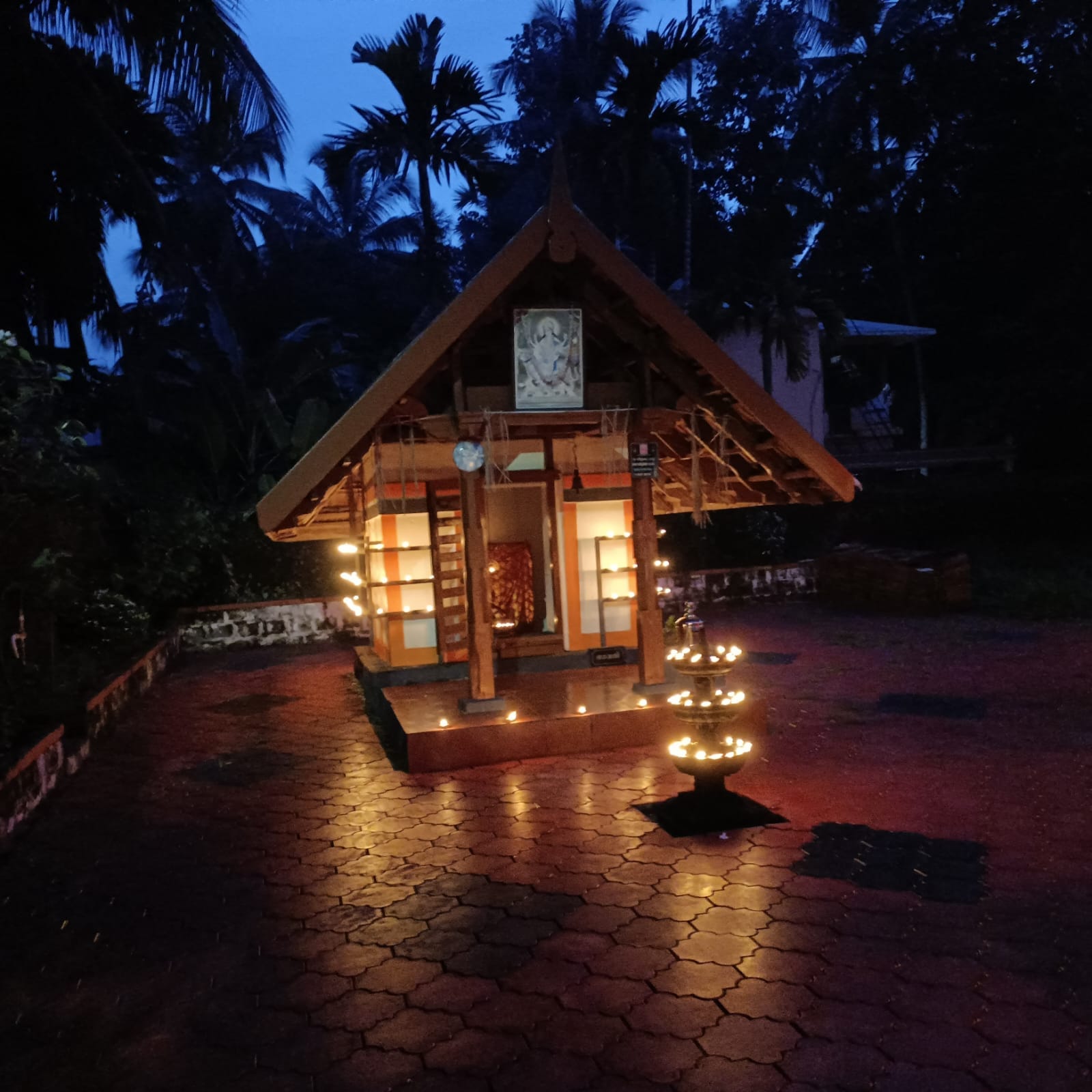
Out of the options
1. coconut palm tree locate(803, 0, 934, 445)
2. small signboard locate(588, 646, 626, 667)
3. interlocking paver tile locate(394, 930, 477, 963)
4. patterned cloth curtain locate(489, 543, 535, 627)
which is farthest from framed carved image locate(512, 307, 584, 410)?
coconut palm tree locate(803, 0, 934, 445)

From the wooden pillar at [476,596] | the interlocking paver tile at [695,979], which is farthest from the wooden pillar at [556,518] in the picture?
the interlocking paver tile at [695,979]

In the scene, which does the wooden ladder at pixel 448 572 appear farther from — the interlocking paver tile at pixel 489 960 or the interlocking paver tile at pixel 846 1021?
the interlocking paver tile at pixel 846 1021

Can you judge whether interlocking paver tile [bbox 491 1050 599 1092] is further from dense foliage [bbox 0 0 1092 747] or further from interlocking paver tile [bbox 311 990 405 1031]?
dense foliage [bbox 0 0 1092 747]

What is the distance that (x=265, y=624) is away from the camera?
16.9 meters

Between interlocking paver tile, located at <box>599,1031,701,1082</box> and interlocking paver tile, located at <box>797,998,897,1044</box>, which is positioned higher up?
interlocking paver tile, located at <box>797,998,897,1044</box>

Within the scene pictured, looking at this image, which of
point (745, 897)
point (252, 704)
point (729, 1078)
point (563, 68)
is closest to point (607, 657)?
point (252, 704)

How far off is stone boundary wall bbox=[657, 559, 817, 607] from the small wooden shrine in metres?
6.88

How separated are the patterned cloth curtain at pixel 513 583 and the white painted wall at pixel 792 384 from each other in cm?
1446

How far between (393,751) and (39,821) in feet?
9.68

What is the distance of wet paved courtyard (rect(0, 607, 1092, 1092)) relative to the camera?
3.62 metres

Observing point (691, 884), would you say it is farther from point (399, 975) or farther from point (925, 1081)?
point (925, 1081)

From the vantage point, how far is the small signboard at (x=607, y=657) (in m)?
10.9

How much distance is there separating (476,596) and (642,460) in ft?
6.70

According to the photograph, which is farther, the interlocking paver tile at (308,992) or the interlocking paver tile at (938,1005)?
the interlocking paver tile at (308,992)
